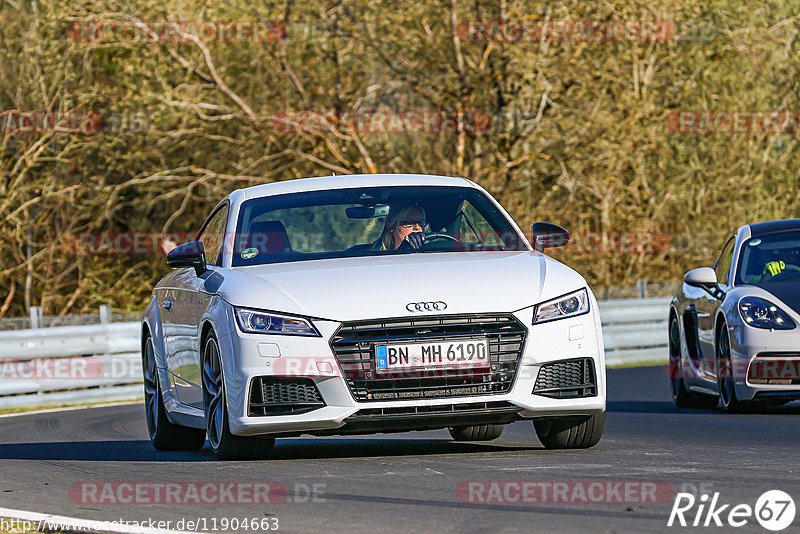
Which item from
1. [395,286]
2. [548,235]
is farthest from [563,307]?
[548,235]

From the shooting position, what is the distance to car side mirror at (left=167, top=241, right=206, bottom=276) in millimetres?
8648

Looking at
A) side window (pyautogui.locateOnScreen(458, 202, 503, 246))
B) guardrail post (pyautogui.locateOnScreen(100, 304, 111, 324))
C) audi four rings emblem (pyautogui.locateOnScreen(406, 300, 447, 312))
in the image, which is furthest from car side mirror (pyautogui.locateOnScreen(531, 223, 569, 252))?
guardrail post (pyautogui.locateOnScreen(100, 304, 111, 324))

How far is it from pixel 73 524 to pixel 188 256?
2.84 m

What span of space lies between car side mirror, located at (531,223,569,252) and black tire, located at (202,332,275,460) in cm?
199

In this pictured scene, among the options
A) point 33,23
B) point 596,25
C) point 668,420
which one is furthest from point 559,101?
point 668,420

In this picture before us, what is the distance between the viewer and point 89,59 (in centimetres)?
2589

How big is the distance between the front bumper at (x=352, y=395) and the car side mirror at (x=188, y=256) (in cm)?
104

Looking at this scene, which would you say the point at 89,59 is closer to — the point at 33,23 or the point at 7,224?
the point at 33,23

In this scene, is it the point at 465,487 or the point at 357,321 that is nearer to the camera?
the point at 465,487

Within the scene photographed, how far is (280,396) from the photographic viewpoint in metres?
7.57

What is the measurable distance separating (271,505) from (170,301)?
352 centimetres

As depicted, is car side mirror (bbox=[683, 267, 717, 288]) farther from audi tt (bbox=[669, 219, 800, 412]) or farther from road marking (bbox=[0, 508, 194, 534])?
road marking (bbox=[0, 508, 194, 534])

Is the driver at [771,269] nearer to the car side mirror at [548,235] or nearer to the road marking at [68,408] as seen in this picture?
the car side mirror at [548,235]

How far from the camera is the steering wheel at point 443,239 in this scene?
8.59 meters
